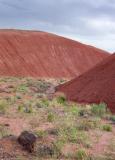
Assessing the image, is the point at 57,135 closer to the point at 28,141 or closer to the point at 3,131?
the point at 3,131

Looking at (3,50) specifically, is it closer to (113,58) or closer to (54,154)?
(113,58)

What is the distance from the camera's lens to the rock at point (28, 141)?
39.0ft

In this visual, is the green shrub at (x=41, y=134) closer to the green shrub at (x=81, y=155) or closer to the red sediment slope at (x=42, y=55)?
the green shrub at (x=81, y=155)

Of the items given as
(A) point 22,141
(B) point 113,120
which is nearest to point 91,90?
(B) point 113,120

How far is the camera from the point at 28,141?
12.0 m

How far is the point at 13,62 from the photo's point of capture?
7419 centimetres

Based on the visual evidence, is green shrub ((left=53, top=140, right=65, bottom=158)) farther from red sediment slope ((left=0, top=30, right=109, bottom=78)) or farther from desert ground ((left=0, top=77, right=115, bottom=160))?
red sediment slope ((left=0, top=30, right=109, bottom=78))

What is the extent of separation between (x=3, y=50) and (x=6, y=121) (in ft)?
197

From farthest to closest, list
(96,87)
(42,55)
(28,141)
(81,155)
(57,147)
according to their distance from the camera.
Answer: (42,55)
(96,87)
(57,147)
(28,141)
(81,155)

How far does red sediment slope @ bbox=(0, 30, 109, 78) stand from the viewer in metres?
74.2

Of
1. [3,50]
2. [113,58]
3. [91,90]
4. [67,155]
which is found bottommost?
[67,155]

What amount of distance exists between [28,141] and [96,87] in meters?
19.2

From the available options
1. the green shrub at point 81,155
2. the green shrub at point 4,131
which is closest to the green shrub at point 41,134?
the green shrub at point 4,131

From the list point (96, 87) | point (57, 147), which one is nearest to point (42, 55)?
point (96, 87)
